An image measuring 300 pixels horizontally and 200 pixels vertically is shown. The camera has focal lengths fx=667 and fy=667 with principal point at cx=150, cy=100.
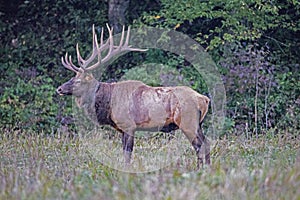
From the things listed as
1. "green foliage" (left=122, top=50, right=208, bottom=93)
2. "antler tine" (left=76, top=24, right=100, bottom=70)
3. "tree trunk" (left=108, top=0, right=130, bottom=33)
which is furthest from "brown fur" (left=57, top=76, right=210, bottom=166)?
"tree trunk" (left=108, top=0, right=130, bottom=33)

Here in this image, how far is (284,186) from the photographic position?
503 centimetres

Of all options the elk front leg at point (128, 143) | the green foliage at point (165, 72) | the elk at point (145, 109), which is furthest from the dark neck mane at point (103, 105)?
the green foliage at point (165, 72)

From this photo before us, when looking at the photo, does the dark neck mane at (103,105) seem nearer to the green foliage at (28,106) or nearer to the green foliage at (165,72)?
the green foliage at (165,72)

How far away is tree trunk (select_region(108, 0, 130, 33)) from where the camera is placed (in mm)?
14750

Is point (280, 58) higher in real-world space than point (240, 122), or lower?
higher

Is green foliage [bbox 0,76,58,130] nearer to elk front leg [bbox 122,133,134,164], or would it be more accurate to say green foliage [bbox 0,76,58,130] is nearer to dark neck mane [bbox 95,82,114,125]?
dark neck mane [bbox 95,82,114,125]

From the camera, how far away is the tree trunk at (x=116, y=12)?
1475 centimetres

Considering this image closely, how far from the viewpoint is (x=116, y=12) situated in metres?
14.8

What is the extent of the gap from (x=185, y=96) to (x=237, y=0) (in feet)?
17.1

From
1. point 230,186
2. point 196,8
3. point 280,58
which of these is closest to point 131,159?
point 230,186

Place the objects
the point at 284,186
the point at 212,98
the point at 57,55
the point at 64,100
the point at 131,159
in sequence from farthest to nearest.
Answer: the point at 57,55
the point at 64,100
the point at 212,98
the point at 131,159
the point at 284,186

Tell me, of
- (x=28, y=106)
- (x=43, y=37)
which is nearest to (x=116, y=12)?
(x=43, y=37)

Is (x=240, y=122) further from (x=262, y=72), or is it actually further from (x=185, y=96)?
(x=185, y=96)

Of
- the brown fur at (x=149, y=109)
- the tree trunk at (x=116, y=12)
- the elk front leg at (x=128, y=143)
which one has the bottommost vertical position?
the elk front leg at (x=128, y=143)
